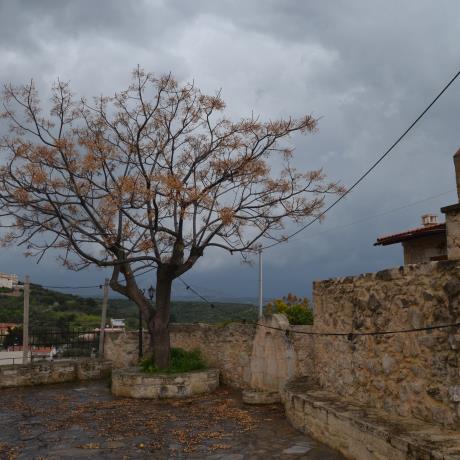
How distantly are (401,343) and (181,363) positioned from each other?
866 cm

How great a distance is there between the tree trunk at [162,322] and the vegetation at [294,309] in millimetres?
2936

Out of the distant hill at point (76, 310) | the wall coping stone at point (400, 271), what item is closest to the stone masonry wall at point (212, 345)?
the wall coping stone at point (400, 271)

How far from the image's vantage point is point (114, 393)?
12.8 meters

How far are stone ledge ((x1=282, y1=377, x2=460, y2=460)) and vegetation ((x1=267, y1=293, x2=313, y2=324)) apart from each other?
499 centimetres

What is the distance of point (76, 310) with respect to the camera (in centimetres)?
3534

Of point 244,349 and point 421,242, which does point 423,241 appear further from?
point 244,349

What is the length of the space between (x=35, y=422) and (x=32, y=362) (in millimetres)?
6465

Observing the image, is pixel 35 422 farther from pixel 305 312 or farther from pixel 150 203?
pixel 305 312

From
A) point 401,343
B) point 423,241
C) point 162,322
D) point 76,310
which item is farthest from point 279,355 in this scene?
point 76,310

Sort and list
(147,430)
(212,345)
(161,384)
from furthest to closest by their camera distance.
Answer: (212,345) < (161,384) < (147,430)

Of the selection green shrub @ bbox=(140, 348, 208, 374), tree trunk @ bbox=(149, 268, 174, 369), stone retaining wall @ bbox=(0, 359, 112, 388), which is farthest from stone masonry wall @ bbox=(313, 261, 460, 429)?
stone retaining wall @ bbox=(0, 359, 112, 388)

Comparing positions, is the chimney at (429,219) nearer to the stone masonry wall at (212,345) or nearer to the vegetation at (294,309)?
the vegetation at (294,309)

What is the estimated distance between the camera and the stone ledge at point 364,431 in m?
4.76

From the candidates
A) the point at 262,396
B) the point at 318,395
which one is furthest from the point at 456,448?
the point at 262,396
